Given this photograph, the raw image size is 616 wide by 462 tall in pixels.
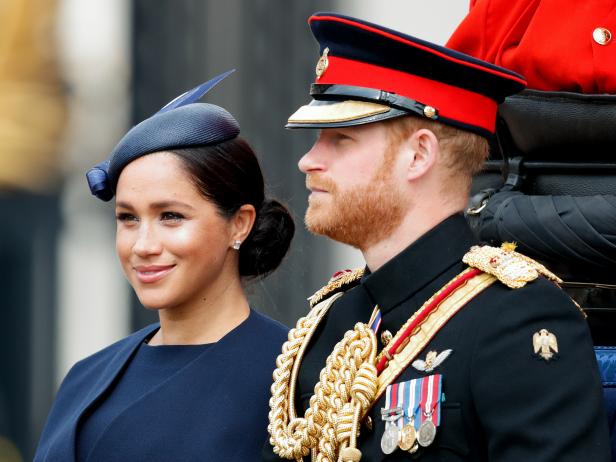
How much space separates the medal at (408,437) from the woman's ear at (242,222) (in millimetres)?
999

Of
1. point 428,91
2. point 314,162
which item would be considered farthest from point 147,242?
point 428,91

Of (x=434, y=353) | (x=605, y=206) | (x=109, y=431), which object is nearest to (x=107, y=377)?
(x=109, y=431)

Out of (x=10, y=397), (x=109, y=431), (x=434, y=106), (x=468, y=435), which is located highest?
(x=434, y=106)

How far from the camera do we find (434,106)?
2953 millimetres

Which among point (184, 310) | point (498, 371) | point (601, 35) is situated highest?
point (601, 35)

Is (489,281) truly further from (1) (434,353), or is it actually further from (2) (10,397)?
(2) (10,397)

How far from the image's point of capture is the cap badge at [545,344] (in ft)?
8.75

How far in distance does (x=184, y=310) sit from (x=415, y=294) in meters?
0.82

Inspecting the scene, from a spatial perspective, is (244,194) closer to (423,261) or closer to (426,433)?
(423,261)

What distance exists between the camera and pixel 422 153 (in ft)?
9.64

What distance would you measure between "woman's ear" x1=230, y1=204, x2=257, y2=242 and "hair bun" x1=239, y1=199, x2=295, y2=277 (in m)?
0.03

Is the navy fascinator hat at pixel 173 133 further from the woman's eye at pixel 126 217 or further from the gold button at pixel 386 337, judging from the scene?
the gold button at pixel 386 337

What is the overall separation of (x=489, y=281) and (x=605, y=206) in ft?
1.12

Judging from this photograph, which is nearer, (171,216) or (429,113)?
(429,113)
